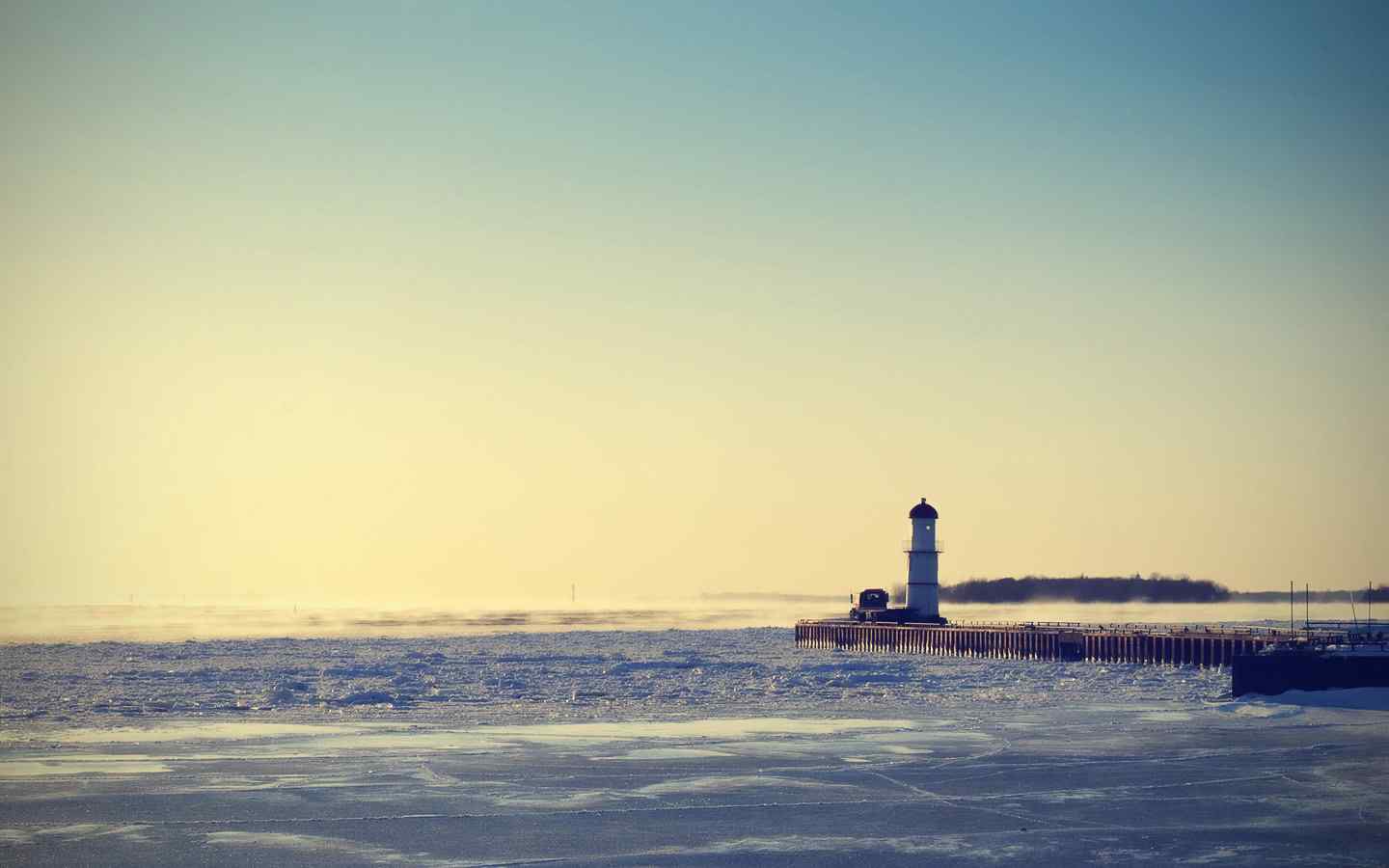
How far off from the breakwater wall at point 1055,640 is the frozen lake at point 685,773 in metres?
11.2

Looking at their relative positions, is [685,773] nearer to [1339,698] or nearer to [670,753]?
[670,753]

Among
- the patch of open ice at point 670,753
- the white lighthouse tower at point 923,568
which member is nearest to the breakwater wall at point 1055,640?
the white lighthouse tower at point 923,568

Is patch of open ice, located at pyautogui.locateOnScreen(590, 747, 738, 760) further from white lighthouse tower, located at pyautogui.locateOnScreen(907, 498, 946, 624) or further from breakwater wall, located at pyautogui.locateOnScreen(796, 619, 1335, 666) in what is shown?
white lighthouse tower, located at pyautogui.locateOnScreen(907, 498, 946, 624)

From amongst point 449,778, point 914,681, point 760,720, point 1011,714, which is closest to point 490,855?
point 449,778

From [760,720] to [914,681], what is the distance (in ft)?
58.6

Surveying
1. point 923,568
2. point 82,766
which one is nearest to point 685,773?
point 82,766

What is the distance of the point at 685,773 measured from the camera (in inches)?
1016

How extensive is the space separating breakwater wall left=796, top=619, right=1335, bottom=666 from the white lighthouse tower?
2.82 m

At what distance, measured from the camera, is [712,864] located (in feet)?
58.2

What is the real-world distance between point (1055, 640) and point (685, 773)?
2091 inches

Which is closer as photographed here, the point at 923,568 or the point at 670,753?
the point at 670,753

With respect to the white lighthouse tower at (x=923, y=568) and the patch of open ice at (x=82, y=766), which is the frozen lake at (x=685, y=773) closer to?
the patch of open ice at (x=82, y=766)

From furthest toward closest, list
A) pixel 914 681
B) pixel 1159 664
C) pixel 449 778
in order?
pixel 1159 664
pixel 914 681
pixel 449 778

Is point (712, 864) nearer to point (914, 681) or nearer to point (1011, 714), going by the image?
point (1011, 714)
